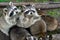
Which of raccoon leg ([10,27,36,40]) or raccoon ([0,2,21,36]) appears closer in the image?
raccoon leg ([10,27,36,40])

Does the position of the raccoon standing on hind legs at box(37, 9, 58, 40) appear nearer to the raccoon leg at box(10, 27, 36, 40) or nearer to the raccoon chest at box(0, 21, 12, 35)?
the raccoon leg at box(10, 27, 36, 40)

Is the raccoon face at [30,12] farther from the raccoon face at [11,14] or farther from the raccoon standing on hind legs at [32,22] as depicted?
the raccoon face at [11,14]

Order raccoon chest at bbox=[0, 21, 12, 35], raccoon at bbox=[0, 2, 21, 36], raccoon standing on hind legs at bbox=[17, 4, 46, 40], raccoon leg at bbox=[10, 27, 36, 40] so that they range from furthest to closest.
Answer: raccoon chest at bbox=[0, 21, 12, 35], raccoon at bbox=[0, 2, 21, 36], raccoon standing on hind legs at bbox=[17, 4, 46, 40], raccoon leg at bbox=[10, 27, 36, 40]

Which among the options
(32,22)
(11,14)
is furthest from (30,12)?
(11,14)

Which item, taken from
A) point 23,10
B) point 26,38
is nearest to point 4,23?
point 23,10

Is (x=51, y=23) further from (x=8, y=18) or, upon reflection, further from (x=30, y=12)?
(x=8, y=18)

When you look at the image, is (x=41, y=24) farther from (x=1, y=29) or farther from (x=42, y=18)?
(x=1, y=29)

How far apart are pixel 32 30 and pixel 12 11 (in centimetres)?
60

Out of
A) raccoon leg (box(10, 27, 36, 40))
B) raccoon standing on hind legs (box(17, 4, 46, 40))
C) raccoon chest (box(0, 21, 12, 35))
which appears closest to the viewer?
raccoon leg (box(10, 27, 36, 40))

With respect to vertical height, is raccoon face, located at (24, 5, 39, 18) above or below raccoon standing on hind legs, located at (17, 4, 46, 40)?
above

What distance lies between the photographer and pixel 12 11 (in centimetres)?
558

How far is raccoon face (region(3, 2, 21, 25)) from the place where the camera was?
5594 mm

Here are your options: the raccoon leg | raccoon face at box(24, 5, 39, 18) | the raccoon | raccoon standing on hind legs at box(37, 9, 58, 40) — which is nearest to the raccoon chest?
the raccoon

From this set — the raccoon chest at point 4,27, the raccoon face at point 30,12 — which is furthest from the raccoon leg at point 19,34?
the raccoon face at point 30,12
